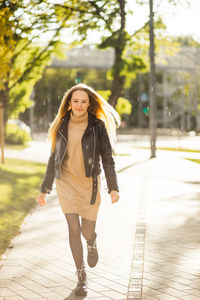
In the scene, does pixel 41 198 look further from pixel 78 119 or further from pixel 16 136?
pixel 16 136

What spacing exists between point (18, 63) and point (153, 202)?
10722mm

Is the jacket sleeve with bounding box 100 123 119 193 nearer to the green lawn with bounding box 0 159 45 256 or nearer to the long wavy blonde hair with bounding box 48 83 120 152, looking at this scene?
the long wavy blonde hair with bounding box 48 83 120 152

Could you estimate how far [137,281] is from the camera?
5270 millimetres

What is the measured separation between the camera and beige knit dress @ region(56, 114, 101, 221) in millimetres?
4801

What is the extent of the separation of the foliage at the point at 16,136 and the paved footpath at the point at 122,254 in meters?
20.3

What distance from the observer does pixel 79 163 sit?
480cm

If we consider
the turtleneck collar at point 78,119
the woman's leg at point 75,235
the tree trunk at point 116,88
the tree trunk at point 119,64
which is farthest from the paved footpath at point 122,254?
the tree trunk at point 116,88

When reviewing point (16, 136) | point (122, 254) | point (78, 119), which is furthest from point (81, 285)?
point (16, 136)

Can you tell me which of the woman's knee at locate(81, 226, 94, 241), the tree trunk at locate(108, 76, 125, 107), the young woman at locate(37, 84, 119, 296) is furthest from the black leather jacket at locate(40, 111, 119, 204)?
the tree trunk at locate(108, 76, 125, 107)

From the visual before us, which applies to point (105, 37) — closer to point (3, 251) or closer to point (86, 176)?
point (3, 251)

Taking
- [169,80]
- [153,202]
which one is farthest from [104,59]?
[153,202]

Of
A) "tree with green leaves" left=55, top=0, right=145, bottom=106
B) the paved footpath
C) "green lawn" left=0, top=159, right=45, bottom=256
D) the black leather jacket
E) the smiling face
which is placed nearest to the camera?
the black leather jacket

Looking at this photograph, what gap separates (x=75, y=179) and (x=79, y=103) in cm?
61

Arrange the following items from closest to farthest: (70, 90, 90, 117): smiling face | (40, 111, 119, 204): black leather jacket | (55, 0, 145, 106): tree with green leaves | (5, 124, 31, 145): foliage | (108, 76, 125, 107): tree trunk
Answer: (40, 111, 119, 204): black leather jacket, (70, 90, 90, 117): smiling face, (55, 0, 145, 106): tree with green leaves, (108, 76, 125, 107): tree trunk, (5, 124, 31, 145): foliage
